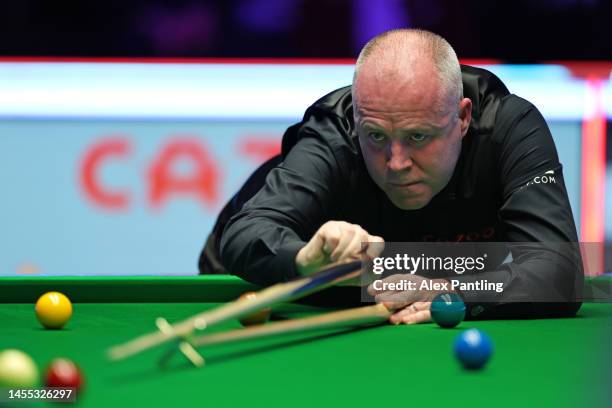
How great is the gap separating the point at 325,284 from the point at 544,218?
920 millimetres

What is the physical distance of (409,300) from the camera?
2.87m

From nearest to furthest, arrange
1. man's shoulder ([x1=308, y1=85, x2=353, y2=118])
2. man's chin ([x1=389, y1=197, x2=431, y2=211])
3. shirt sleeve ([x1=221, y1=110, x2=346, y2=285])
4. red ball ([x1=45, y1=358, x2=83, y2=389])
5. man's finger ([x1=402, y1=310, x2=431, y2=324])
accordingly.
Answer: red ball ([x1=45, y1=358, x2=83, y2=389])
man's finger ([x1=402, y1=310, x2=431, y2=324])
shirt sleeve ([x1=221, y1=110, x2=346, y2=285])
man's chin ([x1=389, y1=197, x2=431, y2=211])
man's shoulder ([x1=308, y1=85, x2=353, y2=118])

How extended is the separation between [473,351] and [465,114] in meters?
1.50

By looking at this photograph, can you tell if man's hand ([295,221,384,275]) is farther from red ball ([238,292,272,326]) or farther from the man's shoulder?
the man's shoulder

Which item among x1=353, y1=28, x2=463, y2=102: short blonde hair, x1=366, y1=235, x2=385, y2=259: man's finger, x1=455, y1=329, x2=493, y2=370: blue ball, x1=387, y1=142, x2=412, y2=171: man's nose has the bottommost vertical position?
x1=455, y1=329, x2=493, y2=370: blue ball

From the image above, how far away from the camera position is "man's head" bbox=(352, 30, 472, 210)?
3.20 metres

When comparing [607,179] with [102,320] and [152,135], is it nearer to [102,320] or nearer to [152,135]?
[152,135]

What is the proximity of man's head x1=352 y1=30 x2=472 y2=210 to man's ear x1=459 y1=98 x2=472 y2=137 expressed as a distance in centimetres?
3

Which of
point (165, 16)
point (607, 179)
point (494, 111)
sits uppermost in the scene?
point (165, 16)

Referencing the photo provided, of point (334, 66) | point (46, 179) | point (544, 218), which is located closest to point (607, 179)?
point (334, 66)

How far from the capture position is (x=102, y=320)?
2904 mm

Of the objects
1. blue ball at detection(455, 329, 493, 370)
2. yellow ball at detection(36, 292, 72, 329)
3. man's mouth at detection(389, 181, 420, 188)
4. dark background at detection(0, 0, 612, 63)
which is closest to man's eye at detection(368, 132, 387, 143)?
man's mouth at detection(389, 181, 420, 188)

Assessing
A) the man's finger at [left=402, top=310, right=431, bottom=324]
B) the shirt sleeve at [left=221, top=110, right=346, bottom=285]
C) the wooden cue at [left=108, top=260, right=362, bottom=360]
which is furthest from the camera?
the shirt sleeve at [left=221, top=110, right=346, bottom=285]

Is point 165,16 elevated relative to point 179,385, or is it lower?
elevated
